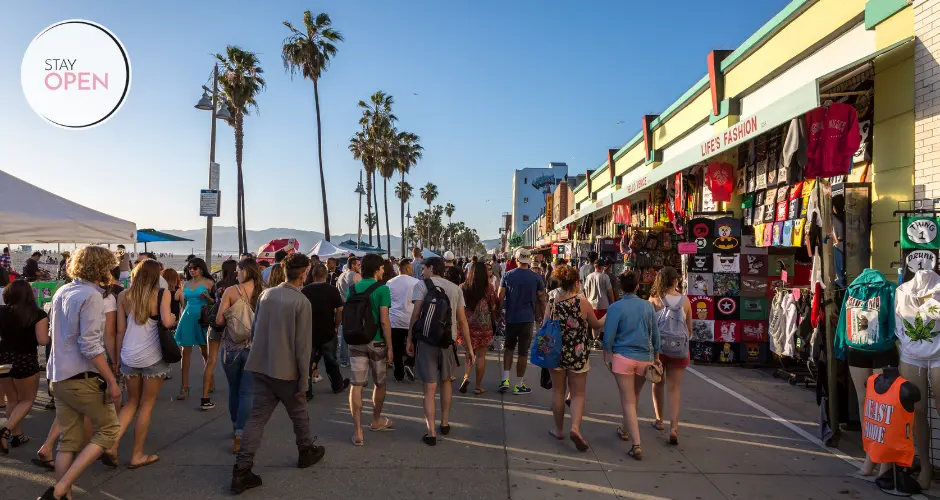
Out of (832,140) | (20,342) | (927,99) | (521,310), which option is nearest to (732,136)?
(832,140)

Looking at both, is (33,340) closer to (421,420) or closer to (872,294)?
(421,420)

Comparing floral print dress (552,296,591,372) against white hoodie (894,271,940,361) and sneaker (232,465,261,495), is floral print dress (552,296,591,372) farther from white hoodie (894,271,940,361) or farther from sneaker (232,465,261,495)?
sneaker (232,465,261,495)

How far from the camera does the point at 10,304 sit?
520cm

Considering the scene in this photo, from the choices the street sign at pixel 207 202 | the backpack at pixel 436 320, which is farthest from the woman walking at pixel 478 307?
the street sign at pixel 207 202

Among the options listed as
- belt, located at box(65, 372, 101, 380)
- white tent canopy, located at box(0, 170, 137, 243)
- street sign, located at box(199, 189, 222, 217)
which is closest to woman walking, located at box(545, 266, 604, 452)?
belt, located at box(65, 372, 101, 380)

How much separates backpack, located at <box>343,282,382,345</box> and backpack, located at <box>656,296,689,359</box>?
2.91 m

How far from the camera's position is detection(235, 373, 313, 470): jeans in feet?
15.0

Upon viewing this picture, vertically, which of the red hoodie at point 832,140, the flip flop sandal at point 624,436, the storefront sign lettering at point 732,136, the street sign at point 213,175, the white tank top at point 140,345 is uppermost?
the street sign at point 213,175

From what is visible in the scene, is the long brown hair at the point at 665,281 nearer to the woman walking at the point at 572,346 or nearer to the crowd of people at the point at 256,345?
the crowd of people at the point at 256,345

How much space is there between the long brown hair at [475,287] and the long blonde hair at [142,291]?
3.87 m

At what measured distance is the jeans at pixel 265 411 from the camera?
15.0ft

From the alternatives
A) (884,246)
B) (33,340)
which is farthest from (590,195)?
(33,340)

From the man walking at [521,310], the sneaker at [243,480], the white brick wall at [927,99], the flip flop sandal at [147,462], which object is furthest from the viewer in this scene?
the man walking at [521,310]

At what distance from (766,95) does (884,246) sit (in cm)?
454
